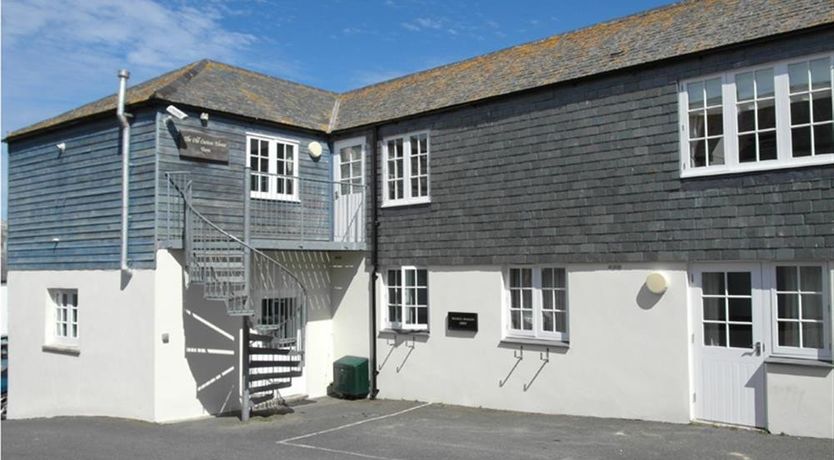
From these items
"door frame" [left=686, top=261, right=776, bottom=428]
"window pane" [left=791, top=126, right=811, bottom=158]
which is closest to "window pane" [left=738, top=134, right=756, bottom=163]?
"window pane" [left=791, top=126, right=811, bottom=158]

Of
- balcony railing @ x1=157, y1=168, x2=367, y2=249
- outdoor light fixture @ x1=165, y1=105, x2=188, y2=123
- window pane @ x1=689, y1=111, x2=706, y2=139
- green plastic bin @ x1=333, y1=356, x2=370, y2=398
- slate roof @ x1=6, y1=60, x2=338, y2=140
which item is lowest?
green plastic bin @ x1=333, y1=356, x2=370, y2=398

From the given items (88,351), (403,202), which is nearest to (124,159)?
(88,351)

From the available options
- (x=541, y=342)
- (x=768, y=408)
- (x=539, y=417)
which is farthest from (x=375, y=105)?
(x=768, y=408)

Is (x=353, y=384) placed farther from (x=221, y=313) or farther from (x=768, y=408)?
(x=768, y=408)

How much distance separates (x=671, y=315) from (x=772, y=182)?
2185 millimetres

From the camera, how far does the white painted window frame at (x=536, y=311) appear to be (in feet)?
36.6

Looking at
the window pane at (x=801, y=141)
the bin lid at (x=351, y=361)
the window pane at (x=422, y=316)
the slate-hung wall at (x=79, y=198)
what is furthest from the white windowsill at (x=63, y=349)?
the window pane at (x=801, y=141)

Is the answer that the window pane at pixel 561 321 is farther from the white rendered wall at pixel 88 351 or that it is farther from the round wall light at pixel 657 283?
the white rendered wall at pixel 88 351

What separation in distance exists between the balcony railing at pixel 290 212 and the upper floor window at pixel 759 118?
620 cm

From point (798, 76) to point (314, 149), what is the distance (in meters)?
8.37

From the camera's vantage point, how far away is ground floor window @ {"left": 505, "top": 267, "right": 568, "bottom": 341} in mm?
11328

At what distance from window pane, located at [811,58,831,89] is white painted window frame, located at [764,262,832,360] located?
2194 millimetres

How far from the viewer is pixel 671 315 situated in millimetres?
10008

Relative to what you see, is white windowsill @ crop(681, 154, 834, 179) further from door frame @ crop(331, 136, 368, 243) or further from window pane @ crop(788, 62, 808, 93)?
door frame @ crop(331, 136, 368, 243)
